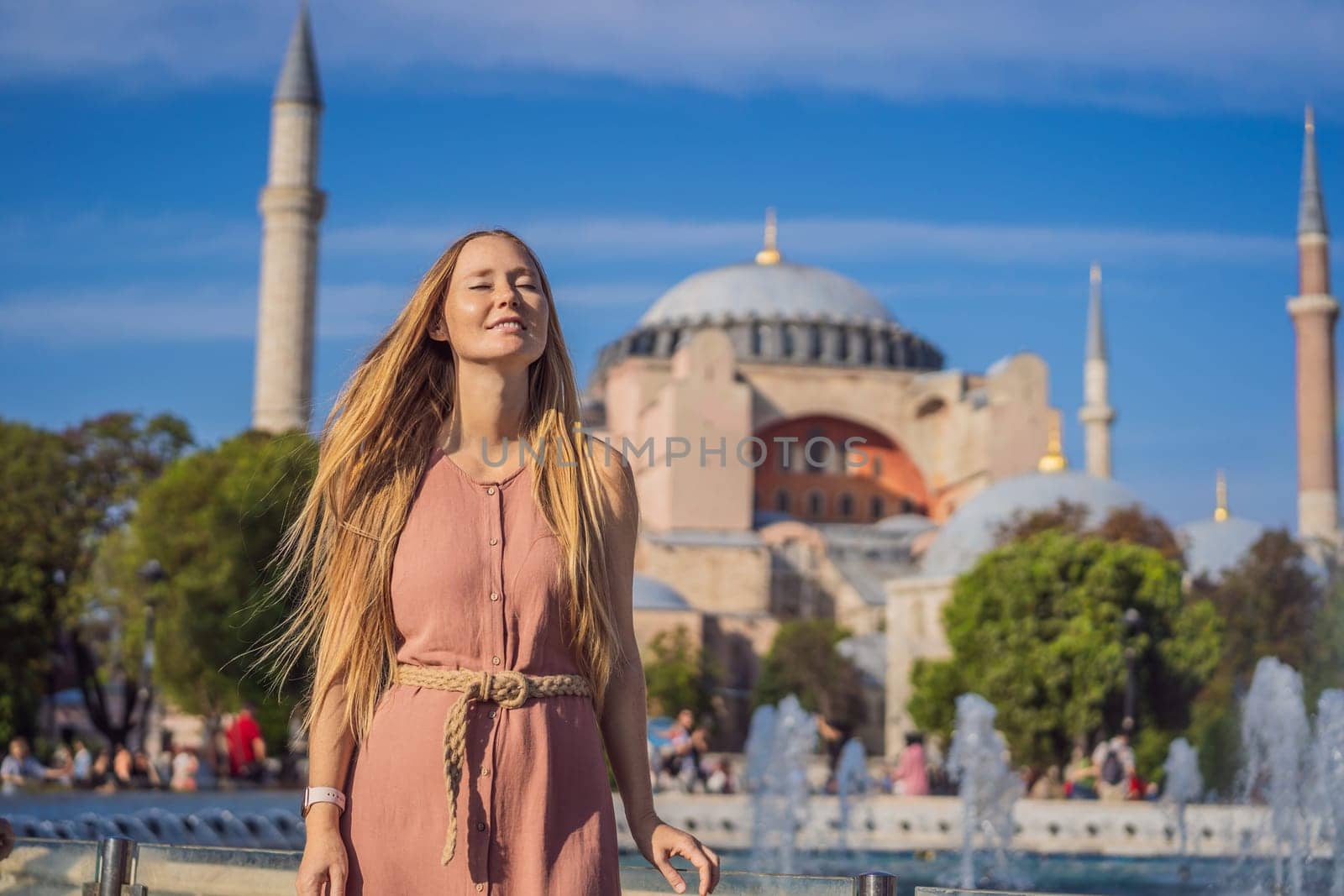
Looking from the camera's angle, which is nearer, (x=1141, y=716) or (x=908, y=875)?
(x=908, y=875)

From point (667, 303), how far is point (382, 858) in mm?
55520

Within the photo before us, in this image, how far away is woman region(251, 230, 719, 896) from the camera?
2230 millimetres

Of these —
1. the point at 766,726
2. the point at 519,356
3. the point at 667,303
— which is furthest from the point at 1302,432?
the point at 519,356

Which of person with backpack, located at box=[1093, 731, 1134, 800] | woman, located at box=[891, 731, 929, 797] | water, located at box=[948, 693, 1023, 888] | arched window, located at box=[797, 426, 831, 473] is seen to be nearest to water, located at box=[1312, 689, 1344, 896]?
water, located at box=[948, 693, 1023, 888]

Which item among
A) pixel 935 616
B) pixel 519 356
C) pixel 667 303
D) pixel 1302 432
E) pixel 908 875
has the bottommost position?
pixel 908 875

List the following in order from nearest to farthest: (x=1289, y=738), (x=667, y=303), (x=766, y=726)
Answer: (x=1289, y=738)
(x=766, y=726)
(x=667, y=303)

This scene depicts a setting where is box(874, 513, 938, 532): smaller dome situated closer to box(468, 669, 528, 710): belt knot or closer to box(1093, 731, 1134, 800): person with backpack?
box(1093, 731, 1134, 800): person with backpack

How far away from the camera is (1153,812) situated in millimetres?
16344

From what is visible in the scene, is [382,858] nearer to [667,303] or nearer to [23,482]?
[23,482]

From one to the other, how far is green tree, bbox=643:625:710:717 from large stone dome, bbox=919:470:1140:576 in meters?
5.73

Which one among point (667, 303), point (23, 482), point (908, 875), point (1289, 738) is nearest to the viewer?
point (908, 875)

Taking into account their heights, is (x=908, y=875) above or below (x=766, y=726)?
below

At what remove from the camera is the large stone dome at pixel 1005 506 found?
126ft

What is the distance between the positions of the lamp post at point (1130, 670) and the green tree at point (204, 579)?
1163 cm
